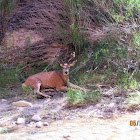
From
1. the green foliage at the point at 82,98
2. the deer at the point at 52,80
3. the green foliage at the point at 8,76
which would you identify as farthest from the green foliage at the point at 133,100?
the green foliage at the point at 8,76

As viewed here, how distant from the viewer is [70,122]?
3.99 metres

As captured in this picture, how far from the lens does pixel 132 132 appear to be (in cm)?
339

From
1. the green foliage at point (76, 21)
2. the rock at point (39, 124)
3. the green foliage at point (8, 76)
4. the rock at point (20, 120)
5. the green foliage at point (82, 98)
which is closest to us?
the rock at point (39, 124)

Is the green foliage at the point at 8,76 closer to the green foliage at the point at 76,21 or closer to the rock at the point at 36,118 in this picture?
the green foliage at the point at 76,21

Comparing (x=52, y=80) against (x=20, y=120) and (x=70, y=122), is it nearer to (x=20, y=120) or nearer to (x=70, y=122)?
(x=20, y=120)

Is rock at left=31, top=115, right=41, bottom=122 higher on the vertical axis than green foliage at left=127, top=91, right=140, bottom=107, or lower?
lower

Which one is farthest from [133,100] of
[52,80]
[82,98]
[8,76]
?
[8,76]

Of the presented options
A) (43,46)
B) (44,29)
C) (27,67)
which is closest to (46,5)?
(44,29)

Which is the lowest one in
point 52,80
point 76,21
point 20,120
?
point 20,120

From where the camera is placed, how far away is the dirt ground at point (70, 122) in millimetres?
3330

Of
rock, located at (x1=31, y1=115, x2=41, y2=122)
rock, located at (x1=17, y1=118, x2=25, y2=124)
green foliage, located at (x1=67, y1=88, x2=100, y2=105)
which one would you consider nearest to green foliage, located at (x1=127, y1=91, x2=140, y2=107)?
green foliage, located at (x1=67, y1=88, x2=100, y2=105)

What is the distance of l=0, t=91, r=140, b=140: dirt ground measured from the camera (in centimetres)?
333

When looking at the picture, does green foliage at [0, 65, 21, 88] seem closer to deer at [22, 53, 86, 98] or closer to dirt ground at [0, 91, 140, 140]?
deer at [22, 53, 86, 98]

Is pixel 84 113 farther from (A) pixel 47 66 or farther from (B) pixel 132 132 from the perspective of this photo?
(A) pixel 47 66
